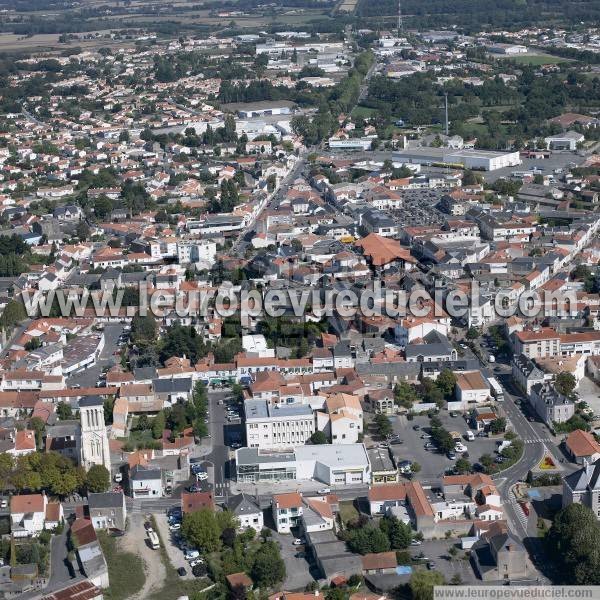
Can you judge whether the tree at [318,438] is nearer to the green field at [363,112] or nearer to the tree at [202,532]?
the tree at [202,532]

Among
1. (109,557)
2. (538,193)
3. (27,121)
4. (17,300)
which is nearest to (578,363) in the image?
(109,557)

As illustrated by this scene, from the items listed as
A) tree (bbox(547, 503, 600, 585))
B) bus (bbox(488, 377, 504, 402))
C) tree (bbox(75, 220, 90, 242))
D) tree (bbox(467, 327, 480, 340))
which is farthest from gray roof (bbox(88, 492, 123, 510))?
tree (bbox(75, 220, 90, 242))

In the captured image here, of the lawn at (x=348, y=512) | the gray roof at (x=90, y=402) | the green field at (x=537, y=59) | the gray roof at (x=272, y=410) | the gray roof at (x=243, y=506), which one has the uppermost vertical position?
the gray roof at (x=90, y=402)

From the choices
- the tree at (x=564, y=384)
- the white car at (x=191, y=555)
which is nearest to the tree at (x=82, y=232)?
the tree at (x=564, y=384)

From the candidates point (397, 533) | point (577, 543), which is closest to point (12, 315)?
point (397, 533)

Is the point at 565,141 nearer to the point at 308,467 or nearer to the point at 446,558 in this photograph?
the point at 308,467

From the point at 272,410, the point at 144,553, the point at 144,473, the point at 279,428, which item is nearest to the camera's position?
the point at 144,553
